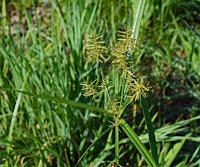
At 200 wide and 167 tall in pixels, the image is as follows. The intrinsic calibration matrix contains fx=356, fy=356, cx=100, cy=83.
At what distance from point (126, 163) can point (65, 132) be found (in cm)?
38

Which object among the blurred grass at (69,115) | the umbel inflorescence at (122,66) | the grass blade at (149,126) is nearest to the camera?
the umbel inflorescence at (122,66)

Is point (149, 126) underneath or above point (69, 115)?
above

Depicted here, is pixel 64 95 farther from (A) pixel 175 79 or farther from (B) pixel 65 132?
(A) pixel 175 79

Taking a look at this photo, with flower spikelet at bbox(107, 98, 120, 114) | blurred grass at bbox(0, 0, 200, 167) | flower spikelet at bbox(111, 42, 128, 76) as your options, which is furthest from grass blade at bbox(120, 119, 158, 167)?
blurred grass at bbox(0, 0, 200, 167)

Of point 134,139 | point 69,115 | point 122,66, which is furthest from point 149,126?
point 69,115

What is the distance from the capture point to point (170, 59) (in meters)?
2.43

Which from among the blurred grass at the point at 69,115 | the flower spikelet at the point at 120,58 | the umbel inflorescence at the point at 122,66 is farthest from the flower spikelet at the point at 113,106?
the blurred grass at the point at 69,115

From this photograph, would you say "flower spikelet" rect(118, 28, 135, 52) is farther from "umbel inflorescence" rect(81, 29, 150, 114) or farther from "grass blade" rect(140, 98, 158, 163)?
"grass blade" rect(140, 98, 158, 163)

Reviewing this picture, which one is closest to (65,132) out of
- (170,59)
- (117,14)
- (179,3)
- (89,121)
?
(89,121)

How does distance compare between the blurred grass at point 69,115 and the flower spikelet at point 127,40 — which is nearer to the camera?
the flower spikelet at point 127,40

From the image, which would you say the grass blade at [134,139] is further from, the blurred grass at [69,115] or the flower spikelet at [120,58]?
the blurred grass at [69,115]

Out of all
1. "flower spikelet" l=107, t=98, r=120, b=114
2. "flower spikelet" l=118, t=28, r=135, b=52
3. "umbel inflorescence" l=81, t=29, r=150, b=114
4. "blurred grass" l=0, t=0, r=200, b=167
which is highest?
"flower spikelet" l=118, t=28, r=135, b=52

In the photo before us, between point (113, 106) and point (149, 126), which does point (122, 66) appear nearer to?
point (113, 106)

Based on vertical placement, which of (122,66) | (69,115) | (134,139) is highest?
(122,66)
